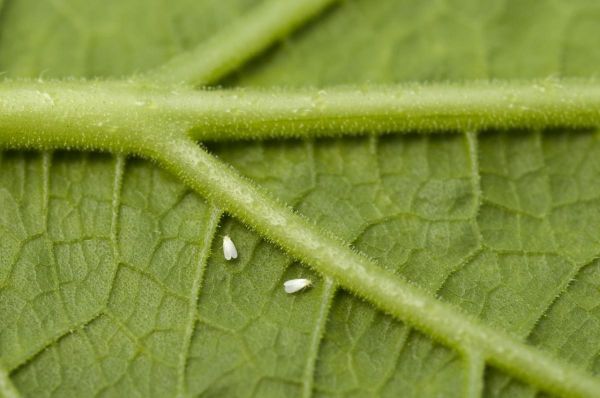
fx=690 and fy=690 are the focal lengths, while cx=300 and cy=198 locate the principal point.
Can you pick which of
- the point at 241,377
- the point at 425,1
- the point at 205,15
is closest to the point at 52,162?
the point at 205,15

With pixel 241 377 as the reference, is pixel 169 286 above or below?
above

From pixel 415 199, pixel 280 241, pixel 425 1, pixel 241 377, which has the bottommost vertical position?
pixel 241 377

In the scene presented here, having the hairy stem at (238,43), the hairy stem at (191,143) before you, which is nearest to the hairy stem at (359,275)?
the hairy stem at (191,143)

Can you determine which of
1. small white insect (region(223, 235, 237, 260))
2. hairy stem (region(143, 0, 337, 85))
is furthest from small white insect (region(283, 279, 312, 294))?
hairy stem (region(143, 0, 337, 85))

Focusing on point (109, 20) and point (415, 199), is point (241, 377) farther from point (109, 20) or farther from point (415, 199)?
point (109, 20)

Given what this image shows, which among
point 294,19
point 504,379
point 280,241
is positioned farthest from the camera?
point 294,19

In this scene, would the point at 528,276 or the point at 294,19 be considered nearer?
the point at 528,276
